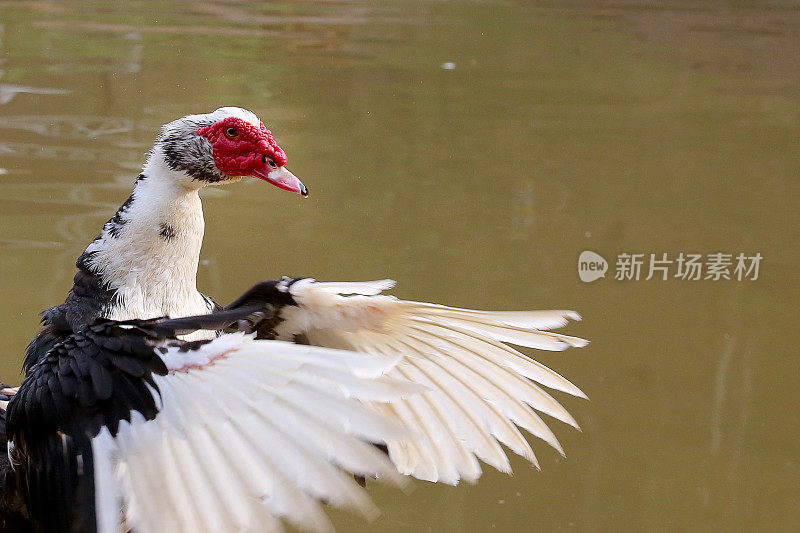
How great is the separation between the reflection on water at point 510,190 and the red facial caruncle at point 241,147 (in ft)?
2.84

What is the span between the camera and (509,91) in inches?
227

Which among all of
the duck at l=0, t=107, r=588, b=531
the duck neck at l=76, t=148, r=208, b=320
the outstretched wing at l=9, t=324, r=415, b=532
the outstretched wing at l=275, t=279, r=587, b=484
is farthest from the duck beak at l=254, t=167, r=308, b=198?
the outstretched wing at l=9, t=324, r=415, b=532

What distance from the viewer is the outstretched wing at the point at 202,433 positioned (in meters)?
1.33

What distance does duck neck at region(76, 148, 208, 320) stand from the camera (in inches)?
79.6

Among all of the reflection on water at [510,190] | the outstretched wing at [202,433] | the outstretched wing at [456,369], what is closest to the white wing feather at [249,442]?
the outstretched wing at [202,433]

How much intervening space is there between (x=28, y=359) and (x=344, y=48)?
4800 mm

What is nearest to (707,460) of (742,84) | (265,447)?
(265,447)

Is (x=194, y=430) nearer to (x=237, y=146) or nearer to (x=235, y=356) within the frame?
(x=235, y=356)

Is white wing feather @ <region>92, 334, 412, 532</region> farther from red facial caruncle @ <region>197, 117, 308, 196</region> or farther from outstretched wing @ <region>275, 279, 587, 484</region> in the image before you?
red facial caruncle @ <region>197, 117, 308, 196</region>

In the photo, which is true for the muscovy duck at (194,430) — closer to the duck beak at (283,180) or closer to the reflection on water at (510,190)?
the duck beak at (283,180)

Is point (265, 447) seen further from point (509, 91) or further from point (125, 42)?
point (125, 42)

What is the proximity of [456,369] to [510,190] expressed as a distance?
8.53 feet

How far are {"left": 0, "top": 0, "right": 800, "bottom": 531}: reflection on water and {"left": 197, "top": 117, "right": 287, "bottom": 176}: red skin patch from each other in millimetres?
879

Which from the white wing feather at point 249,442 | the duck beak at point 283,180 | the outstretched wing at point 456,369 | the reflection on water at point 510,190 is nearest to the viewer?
the white wing feather at point 249,442
